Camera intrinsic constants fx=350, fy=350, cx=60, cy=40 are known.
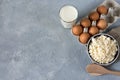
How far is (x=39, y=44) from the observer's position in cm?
131

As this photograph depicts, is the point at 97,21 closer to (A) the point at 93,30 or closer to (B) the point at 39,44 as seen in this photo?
(A) the point at 93,30

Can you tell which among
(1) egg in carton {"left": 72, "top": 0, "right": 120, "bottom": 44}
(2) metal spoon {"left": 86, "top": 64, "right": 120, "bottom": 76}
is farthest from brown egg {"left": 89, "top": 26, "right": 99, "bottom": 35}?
(2) metal spoon {"left": 86, "top": 64, "right": 120, "bottom": 76}

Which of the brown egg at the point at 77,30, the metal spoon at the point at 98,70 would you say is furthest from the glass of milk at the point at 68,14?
the metal spoon at the point at 98,70

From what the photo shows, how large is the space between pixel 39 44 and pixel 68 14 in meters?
0.16

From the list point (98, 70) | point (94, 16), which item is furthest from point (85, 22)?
point (98, 70)

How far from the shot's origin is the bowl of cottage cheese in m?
1.23

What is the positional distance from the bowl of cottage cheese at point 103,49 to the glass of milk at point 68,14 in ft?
0.36

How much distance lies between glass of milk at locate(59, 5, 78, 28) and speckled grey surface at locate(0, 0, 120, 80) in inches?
1.1

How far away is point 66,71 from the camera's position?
4.19ft

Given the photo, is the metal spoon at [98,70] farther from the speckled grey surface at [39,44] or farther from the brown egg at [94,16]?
the brown egg at [94,16]

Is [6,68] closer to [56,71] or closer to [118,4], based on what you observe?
[56,71]

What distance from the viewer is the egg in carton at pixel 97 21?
50.4 inches

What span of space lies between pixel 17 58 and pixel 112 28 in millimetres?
372

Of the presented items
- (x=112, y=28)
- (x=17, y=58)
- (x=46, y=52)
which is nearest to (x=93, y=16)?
(x=112, y=28)
